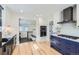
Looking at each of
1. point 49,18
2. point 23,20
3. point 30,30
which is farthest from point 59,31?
point 23,20

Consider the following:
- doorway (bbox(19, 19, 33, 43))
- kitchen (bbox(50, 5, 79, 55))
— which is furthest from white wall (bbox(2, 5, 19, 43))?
kitchen (bbox(50, 5, 79, 55))

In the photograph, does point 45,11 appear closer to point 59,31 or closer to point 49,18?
point 49,18

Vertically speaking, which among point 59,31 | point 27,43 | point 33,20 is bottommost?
point 27,43

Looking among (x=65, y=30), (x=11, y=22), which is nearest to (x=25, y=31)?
(x=11, y=22)

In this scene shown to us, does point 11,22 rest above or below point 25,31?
above

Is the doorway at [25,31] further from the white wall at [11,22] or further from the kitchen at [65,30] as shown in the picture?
the kitchen at [65,30]

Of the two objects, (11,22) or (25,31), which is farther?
(11,22)

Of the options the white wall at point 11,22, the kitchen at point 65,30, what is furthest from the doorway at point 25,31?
the kitchen at point 65,30

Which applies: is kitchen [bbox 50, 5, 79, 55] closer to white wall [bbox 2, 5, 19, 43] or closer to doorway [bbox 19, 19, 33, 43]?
doorway [bbox 19, 19, 33, 43]

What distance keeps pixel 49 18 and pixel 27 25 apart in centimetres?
86

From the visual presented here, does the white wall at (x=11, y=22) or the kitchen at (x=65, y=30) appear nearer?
the kitchen at (x=65, y=30)

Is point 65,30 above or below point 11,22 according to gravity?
below

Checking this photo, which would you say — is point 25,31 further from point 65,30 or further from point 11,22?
point 65,30

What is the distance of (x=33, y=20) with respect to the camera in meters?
4.69
